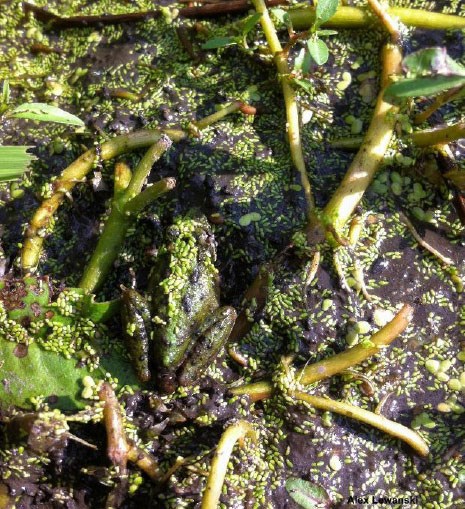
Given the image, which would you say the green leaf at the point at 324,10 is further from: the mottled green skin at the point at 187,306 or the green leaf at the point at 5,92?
the green leaf at the point at 5,92

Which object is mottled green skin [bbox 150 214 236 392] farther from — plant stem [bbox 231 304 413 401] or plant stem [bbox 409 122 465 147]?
plant stem [bbox 409 122 465 147]

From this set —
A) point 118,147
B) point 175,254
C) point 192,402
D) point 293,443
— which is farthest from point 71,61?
point 293,443

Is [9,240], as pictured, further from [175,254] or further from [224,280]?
[224,280]

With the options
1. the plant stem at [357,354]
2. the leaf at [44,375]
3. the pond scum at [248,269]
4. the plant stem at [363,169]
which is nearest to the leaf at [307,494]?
the pond scum at [248,269]

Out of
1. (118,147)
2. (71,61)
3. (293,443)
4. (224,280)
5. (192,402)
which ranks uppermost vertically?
(71,61)

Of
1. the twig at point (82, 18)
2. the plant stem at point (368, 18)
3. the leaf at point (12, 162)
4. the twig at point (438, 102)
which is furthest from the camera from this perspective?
the twig at point (82, 18)
